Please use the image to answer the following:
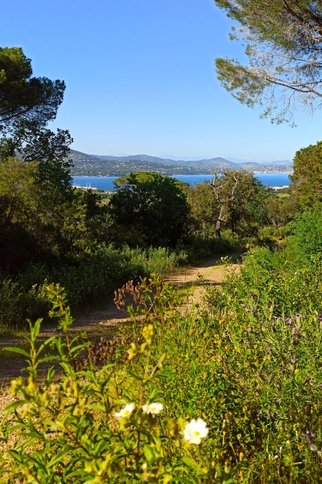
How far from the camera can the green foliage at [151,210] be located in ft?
46.8

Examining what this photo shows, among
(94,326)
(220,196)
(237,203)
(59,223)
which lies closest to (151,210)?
(59,223)

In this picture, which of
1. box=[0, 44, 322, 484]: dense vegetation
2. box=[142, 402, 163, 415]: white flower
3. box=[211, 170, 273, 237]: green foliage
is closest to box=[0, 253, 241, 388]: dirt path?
Result: box=[0, 44, 322, 484]: dense vegetation

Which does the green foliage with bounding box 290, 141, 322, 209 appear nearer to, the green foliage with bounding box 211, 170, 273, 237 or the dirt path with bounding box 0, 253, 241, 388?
the green foliage with bounding box 211, 170, 273, 237

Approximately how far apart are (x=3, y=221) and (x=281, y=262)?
645cm

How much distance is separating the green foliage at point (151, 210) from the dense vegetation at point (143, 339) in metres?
0.05

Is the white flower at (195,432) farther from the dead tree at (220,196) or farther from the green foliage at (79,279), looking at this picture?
the dead tree at (220,196)

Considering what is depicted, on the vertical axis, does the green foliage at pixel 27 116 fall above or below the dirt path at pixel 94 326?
above

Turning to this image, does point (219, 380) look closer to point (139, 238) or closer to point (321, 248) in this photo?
point (321, 248)

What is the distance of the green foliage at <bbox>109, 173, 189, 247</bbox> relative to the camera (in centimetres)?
1427

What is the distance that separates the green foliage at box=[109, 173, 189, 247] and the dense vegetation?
47mm

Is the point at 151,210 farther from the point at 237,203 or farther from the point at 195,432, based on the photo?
the point at 237,203

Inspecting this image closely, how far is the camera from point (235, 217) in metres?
28.2

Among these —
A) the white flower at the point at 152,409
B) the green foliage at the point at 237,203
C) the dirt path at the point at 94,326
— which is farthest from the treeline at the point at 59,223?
the green foliage at the point at 237,203

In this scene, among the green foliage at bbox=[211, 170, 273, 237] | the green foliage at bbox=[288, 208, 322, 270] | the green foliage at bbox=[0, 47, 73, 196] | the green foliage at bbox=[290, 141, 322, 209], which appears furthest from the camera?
the green foliage at bbox=[211, 170, 273, 237]
